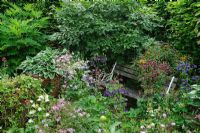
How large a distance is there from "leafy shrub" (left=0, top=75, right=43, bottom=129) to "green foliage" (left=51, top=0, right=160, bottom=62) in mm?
1950

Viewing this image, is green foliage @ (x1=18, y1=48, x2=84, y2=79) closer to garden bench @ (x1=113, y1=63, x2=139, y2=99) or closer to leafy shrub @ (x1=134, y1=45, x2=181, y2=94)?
garden bench @ (x1=113, y1=63, x2=139, y2=99)

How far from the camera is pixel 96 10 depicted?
7059 mm

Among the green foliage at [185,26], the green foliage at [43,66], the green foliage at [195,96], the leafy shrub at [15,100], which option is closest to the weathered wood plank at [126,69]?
the green foliage at [185,26]

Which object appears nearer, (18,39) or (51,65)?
(51,65)

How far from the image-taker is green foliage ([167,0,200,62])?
20.7ft

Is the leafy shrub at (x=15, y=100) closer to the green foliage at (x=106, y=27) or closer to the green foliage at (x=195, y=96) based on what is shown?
the green foliage at (x=106, y=27)

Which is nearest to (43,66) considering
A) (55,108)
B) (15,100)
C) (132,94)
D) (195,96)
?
(15,100)

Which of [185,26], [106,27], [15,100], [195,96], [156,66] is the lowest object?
[15,100]

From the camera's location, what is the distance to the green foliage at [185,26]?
6.32m

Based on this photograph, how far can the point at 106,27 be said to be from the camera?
6633mm

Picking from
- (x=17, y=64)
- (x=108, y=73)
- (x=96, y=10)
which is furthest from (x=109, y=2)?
(x=17, y=64)

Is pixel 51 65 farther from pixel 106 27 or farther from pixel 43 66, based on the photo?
pixel 106 27

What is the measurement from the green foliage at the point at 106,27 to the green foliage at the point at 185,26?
0.42 meters

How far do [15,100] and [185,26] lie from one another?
11.7ft
